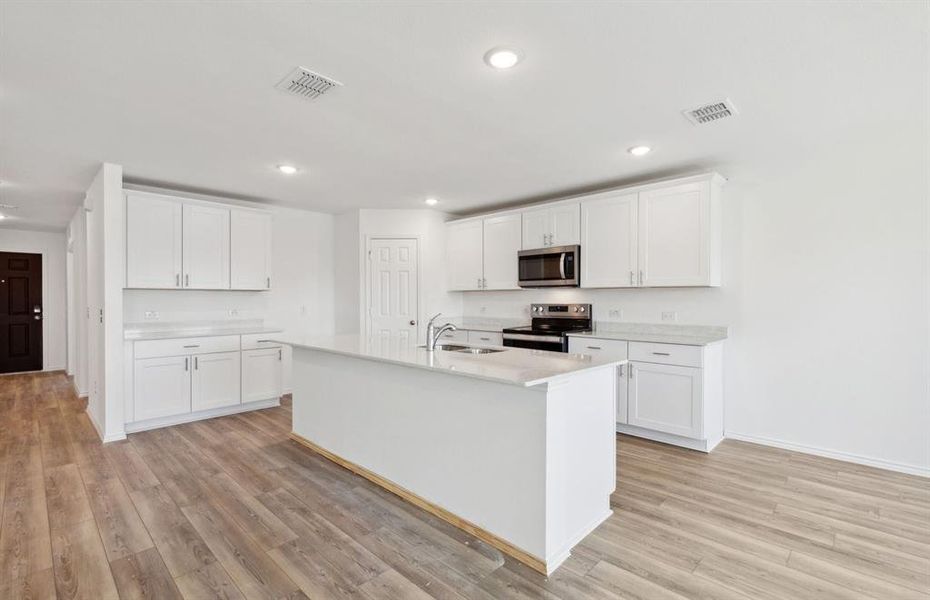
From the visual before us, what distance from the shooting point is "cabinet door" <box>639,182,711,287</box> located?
12.2 feet

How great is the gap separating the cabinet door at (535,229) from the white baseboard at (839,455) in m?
2.51

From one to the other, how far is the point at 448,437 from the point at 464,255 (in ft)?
11.2

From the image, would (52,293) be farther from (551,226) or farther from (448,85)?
(448,85)

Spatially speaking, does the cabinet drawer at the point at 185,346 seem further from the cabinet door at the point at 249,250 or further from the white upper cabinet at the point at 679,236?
the white upper cabinet at the point at 679,236

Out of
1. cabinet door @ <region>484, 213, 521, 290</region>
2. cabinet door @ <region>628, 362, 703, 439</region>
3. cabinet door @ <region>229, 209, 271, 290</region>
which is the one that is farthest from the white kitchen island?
cabinet door @ <region>229, 209, 271, 290</region>

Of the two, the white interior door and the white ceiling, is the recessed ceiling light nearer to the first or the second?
the white ceiling

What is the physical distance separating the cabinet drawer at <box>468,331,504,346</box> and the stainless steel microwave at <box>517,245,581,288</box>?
0.66 metres

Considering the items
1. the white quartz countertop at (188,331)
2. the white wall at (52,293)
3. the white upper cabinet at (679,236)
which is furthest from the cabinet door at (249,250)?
the white wall at (52,293)

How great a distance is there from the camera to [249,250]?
5039mm

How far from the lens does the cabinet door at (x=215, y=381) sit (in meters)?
4.45

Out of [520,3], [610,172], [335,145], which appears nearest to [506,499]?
[520,3]

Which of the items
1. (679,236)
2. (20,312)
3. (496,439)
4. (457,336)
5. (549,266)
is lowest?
(496,439)

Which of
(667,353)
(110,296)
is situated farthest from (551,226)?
(110,296)

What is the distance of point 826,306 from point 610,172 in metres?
1.99
